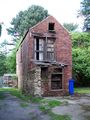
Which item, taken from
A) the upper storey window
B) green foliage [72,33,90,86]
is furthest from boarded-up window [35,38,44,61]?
green foliage [72,33,90,86]

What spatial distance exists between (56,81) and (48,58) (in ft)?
8.48

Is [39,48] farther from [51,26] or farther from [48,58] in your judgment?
[51,26]

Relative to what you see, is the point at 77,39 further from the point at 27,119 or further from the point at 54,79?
Answer: the point at 27,119

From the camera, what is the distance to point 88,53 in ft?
132

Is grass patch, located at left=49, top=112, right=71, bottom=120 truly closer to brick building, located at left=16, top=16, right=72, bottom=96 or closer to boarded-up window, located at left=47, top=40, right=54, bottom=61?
brick building, located at left=16, top=16, right=72, bottom=96

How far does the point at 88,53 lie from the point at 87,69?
3.02 meters

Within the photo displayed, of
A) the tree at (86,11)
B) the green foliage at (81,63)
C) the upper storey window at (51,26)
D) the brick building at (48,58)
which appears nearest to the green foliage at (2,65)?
the green foliage at (81,63)

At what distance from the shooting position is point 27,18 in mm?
65438

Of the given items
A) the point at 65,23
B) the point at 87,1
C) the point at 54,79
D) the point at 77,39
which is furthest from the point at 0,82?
the point at 87,1

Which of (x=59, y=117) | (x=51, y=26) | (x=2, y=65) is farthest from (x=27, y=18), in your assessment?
(x=59, y=117)

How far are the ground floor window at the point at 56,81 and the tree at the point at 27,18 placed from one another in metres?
36.8

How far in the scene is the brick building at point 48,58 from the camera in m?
27.4

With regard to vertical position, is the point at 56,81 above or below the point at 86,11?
below

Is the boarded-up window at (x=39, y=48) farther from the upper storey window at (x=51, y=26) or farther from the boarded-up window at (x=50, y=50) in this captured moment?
the upper storey window at (x=51, y=26)
